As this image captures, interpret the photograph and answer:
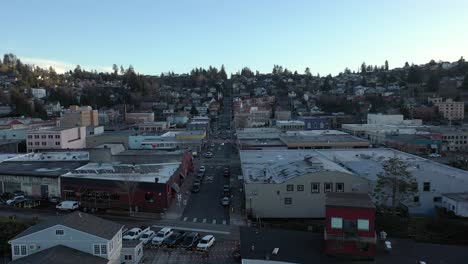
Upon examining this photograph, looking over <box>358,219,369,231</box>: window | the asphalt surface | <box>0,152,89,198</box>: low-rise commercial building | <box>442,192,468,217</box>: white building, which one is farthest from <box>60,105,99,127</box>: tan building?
<box>358,219,369,231</box>: window

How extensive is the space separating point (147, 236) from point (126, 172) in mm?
5821

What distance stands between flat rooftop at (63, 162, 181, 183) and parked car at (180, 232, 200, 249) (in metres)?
4.45

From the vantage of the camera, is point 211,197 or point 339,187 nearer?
point 339,187

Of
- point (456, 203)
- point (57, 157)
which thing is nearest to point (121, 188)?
point (57, 157)

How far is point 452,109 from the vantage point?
54.1 m

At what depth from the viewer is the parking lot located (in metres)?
11.3

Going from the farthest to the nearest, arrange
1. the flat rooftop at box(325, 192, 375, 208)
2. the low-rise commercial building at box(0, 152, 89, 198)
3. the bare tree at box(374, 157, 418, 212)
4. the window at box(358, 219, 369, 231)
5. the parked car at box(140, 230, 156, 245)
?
the low-rise commercial building at box(0, 152, 89, 198)
the bare tree at box(374, 157, 418, 212)
the parked car at box(140, 230, 156, 245)
the flat rooftop at box(325, 192, 375, 208)
the window at box(358, 219, 369, 231)

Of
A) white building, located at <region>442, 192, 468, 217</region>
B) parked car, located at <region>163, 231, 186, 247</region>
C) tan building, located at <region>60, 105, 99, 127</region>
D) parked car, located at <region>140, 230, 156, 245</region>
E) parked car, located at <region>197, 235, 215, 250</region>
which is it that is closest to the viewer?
parked car, located at <region>197, 235, 215, 250</region>

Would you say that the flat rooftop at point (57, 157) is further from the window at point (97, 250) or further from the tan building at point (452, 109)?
the tan building at point (452, 109)

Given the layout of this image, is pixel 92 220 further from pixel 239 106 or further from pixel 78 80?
pixel 78 80

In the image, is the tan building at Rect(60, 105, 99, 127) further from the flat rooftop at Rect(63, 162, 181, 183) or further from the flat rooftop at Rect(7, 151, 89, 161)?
the flat rooftop at Rect(63, 162, 181, 183)

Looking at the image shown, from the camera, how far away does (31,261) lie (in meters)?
9.18

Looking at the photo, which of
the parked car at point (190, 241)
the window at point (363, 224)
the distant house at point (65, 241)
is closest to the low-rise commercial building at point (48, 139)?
the parked car at point (190, 241)

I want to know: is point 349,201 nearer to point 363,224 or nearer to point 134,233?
point 363,224
